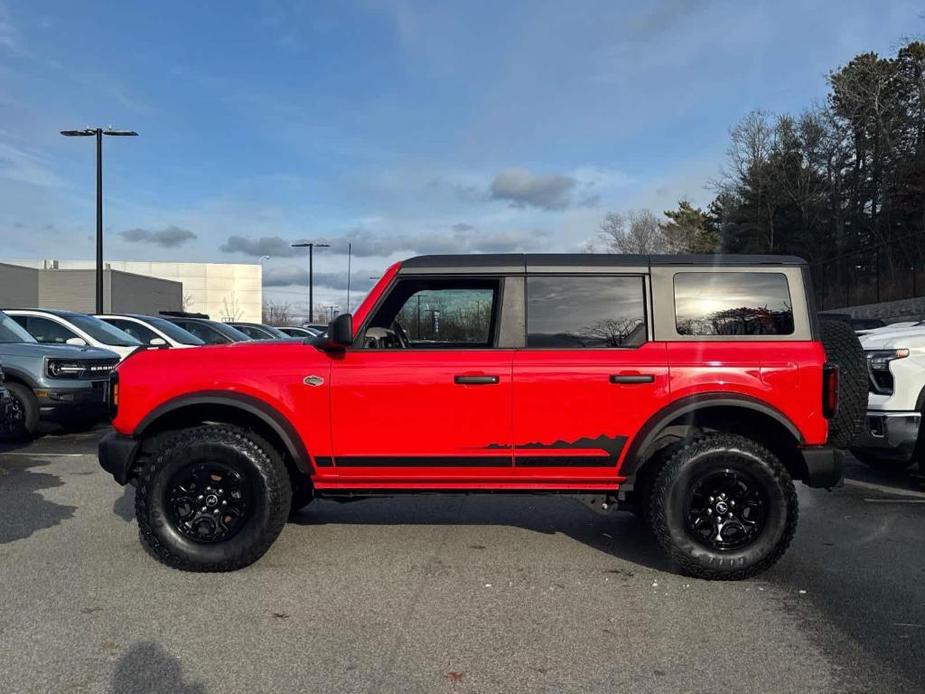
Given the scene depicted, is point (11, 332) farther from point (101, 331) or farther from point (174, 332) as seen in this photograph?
point (174, 332)

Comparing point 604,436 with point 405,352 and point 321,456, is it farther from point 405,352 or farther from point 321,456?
point 321,456

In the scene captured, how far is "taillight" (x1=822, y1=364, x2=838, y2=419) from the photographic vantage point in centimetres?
426

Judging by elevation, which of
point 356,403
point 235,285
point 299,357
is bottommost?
point 356,403

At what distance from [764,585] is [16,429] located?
788 cm

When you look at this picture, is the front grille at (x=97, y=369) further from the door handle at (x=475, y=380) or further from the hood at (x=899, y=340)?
the hood at (x=899, y=340)

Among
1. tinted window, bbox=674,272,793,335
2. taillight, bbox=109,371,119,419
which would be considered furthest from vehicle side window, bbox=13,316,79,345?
tinted window, bbox=674,272,793,335

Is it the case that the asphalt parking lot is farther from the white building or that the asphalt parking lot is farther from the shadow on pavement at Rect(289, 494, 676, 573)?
the white building

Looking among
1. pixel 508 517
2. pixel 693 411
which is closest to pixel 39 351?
pixel 508 517

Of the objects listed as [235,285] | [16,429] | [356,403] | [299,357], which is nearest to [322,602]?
[356,403]

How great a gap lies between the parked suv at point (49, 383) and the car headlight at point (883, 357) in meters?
8.57

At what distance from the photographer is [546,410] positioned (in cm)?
434

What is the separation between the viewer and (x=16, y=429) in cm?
817

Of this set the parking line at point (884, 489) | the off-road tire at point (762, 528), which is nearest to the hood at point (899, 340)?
the parking line at point (884, 489)

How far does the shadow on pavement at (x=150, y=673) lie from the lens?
300 cm
